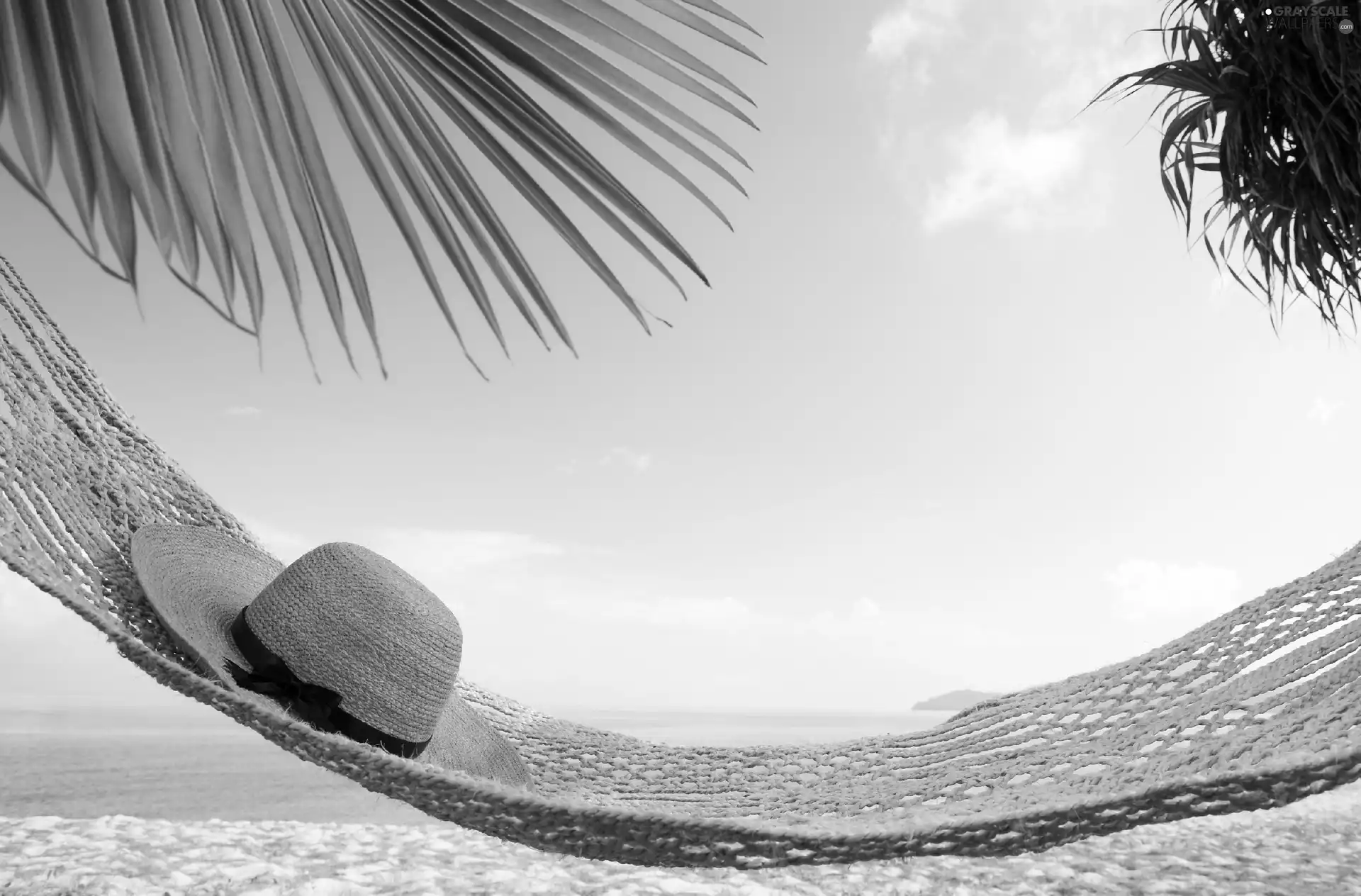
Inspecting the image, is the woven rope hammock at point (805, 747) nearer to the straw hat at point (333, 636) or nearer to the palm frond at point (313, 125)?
the straw hat at point (333, 636)

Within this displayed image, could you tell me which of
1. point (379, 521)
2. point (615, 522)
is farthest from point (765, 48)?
point (615, 522)

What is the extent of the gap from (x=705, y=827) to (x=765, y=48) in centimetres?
79

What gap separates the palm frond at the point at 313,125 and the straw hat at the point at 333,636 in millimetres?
965

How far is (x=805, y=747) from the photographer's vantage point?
1.73 m

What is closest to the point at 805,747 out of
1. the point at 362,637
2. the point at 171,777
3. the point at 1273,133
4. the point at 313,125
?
the point at 362,637

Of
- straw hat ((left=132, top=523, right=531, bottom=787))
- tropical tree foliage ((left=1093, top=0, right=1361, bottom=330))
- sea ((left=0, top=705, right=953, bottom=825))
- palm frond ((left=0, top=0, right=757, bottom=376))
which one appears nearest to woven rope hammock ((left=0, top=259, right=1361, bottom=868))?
straw hat ((left=132, top=523, right=531, bottom=787))

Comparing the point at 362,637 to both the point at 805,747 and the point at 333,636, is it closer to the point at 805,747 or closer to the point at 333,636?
the point at 333,636

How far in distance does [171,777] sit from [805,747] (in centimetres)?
420

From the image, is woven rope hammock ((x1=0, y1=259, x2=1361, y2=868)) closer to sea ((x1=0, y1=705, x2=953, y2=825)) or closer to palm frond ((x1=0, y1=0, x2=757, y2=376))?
sea ((x1=0, y1=705, x2=953, y2=825))

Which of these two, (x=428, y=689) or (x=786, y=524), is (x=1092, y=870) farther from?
(x=786, y=524)

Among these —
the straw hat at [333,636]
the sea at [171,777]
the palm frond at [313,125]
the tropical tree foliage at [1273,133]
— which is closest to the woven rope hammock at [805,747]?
the straw hat at [333,636]

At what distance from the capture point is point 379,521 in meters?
7.28

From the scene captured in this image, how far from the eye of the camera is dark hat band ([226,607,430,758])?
1.33m

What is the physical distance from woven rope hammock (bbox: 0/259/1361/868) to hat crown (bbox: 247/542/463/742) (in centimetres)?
19
